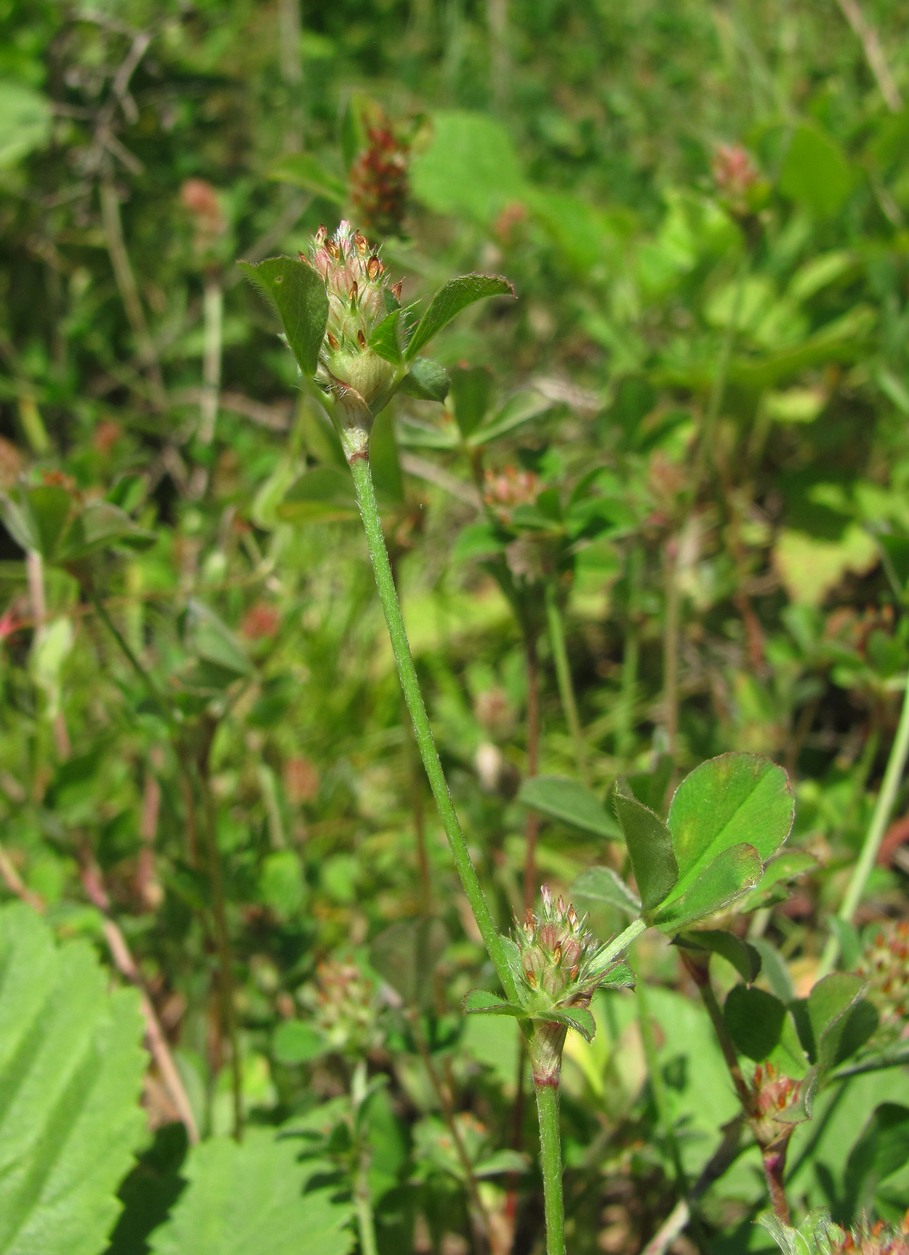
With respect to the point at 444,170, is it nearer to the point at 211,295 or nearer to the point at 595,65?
the point at 211,295

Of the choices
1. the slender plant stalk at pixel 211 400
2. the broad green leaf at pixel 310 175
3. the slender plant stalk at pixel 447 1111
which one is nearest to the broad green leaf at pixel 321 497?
the broad green leaf at pixel 310 175

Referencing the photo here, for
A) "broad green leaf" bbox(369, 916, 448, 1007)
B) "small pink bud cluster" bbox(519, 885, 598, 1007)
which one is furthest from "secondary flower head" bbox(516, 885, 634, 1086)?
"broad green leaf" bbox(369, 916, 448, 1007)

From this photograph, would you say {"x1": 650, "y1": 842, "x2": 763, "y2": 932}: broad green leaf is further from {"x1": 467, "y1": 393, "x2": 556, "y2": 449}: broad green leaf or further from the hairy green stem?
{"x1": 467, "y1": 393, "x2": 556, "y2": 449}: broad green leaf

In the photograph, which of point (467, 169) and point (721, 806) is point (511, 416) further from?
point (467, 169)

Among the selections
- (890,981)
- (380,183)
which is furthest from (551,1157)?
(380,183)

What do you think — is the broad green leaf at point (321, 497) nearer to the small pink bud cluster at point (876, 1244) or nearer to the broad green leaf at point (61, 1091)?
the broad green leaf at point (61, 1091)

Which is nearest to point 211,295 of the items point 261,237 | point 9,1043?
point 261,237
